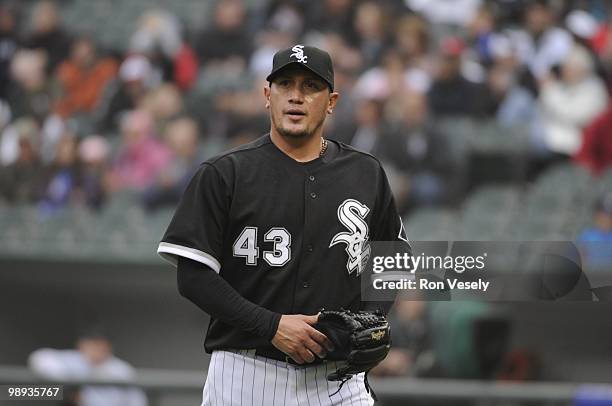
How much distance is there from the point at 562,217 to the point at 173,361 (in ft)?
11.2

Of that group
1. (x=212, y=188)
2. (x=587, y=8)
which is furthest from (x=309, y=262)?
(x=587, y=8)

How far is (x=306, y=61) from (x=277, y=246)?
0.59 m

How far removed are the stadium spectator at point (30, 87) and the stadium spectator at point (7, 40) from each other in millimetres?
71

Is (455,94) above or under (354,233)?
above

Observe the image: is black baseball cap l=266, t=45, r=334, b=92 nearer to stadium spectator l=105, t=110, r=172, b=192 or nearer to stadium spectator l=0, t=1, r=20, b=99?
stadium spectator l=105, t=110, r=172, b=192

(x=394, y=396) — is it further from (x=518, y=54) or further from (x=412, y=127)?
(x=518, y=54)

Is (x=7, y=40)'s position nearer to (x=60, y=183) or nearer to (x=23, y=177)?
(x=23, y=177)

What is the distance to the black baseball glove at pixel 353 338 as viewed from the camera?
3.64m

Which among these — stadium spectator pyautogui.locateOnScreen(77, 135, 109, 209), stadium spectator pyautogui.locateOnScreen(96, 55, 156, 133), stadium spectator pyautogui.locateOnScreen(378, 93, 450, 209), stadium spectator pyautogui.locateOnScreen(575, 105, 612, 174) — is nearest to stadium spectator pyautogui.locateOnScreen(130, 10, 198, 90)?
stadium spectator pyautogui.locateOnScreen(96, 55, 156, 133)

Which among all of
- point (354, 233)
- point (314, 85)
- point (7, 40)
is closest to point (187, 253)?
point (354, 233)

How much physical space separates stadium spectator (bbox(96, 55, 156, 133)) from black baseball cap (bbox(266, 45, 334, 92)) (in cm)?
734

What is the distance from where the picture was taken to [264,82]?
10.5 metres

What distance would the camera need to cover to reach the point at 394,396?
673 cm

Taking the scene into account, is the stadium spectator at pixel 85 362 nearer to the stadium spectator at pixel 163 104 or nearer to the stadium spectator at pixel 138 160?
the stadium spectator at pixel 138 160
